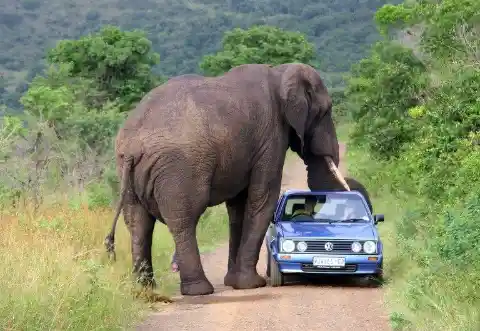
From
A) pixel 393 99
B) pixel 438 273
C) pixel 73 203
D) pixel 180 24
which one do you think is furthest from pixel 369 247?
pixel 180 24

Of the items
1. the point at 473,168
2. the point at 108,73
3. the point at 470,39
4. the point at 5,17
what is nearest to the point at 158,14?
the point at 5,17

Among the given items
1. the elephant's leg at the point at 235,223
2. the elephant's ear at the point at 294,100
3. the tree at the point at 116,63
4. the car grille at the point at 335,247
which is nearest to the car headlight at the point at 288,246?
the car grille at the point at 335,247

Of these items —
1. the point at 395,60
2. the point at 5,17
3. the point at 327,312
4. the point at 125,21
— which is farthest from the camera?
the point at 125,21

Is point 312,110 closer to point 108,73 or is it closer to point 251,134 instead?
point 251,134

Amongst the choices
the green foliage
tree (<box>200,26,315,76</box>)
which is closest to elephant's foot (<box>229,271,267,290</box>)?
the green foliage

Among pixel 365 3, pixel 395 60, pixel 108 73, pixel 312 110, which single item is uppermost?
pixel 312 110

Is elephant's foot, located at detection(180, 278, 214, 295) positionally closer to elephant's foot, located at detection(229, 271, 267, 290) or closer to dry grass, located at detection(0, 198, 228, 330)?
dry grass, located at detection(0, 198, 228, 330)

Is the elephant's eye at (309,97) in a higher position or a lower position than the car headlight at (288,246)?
higher

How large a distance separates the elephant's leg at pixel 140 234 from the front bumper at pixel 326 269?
1.68 m

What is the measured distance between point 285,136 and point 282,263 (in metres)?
2.18

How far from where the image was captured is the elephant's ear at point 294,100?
15539 millimetres

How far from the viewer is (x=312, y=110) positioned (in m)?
16.3

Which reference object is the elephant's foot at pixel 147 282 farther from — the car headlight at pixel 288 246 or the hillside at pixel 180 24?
the hillside at pixel 180 24

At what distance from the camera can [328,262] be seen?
559 inches
